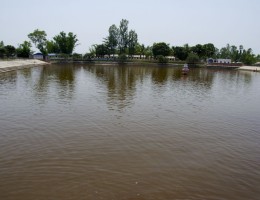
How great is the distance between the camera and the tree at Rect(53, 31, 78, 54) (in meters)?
104

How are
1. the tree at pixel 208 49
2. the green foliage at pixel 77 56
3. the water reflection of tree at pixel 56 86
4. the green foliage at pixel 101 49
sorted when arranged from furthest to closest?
the green foliage at pixel 101 49
the tree at pixel 208 49
the green foliage at pixel 77 56
the water reflection of tree at pixel 56 86

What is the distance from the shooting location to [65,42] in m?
104

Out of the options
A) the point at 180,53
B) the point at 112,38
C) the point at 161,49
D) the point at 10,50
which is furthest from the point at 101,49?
the point at 10,50

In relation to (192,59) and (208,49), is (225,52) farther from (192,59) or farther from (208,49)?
(192,59)

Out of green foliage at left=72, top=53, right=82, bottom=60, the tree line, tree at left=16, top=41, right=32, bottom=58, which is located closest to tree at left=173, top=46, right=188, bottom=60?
the tree line

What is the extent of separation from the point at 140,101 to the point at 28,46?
89961 millimetres

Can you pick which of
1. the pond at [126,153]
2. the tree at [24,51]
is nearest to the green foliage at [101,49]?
the tree at [24,51]

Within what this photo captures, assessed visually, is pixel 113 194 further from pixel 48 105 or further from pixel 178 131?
pixel 48 105

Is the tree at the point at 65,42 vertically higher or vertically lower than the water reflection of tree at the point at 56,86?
higher

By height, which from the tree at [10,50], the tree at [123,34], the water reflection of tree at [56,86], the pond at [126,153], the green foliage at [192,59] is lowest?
the pond at [126,153]

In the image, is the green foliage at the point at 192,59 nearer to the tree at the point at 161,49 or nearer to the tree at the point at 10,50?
the tree at the point at 161,49

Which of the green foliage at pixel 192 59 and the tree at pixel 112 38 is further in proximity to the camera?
the tree at pixel 112 38

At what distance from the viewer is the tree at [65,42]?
10388 centimetres

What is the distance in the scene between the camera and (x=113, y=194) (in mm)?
7406
